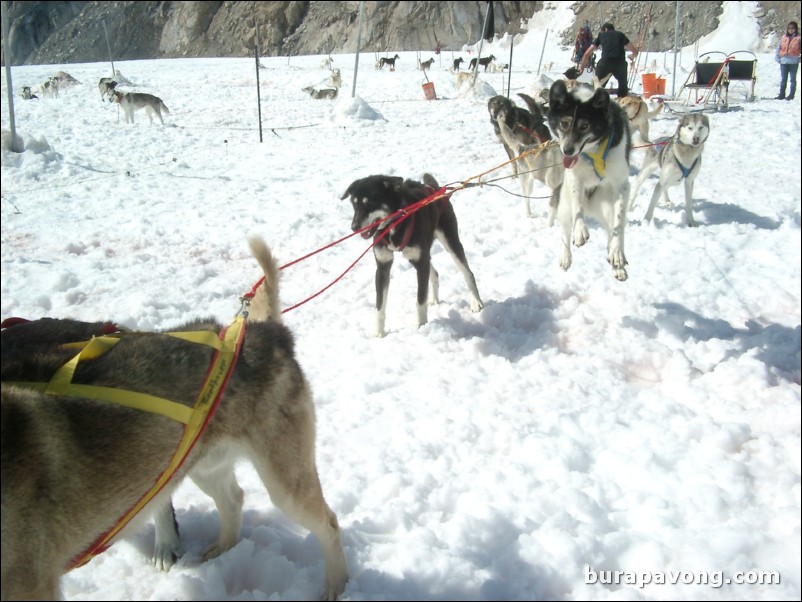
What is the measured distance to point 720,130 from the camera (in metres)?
10.4

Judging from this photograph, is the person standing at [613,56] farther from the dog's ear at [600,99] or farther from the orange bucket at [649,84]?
the dog's ear at [600,99]

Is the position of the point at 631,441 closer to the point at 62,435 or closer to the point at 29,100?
the point at 62,435

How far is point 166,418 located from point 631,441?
2213mm

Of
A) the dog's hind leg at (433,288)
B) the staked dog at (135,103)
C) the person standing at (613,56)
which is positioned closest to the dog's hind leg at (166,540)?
the dog's hind leg at (433,288)

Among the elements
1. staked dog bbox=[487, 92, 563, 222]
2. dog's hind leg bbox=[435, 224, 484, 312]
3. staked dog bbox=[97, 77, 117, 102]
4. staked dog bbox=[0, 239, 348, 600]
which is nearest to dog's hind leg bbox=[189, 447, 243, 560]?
staked dog bbox=[0, 239, 348, 600]

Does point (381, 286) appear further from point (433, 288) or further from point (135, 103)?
point (135, 103)

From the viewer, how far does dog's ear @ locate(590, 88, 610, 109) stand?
432 centimetres

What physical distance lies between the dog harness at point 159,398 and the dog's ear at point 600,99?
11.7ft

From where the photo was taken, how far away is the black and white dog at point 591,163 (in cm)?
438

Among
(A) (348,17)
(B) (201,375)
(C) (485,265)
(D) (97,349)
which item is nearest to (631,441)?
(B) (201,375)

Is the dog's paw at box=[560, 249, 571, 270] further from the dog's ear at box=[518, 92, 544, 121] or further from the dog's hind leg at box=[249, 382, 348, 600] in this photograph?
the dog's ear at box=[518, 92, 544, 121]

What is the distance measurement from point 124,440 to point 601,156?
405cm

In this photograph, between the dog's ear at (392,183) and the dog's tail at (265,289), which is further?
the dog's ear at (392,183)

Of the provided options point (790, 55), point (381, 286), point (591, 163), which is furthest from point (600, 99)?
point (790, 55)
